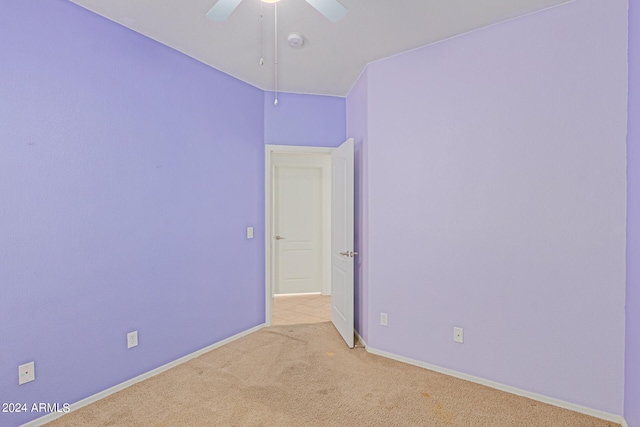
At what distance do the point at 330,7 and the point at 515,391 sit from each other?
2.70m

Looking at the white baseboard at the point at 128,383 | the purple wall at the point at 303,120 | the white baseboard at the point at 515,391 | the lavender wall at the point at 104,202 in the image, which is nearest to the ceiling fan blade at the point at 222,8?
the lavender wall at the point at 104,202

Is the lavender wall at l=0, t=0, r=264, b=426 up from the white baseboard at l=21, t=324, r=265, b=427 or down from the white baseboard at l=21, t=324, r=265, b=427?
up

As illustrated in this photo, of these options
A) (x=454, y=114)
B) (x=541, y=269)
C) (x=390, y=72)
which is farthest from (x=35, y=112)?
(x=541, y=269)

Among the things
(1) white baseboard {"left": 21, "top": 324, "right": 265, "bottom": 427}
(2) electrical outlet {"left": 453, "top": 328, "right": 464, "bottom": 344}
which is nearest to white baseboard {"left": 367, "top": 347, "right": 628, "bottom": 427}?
(2) electrical outlet {"left": 453, "top": 328, "right": 464, "bottom": 344}

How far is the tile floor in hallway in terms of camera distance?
12.9ft

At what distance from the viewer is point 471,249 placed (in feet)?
8.02

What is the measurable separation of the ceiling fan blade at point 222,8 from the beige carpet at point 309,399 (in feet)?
7.53

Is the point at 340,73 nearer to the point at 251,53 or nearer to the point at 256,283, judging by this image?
the point at 251,53

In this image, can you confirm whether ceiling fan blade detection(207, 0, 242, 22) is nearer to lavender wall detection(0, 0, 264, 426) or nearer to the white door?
lavender wall detection(0, 0, 264, 426)

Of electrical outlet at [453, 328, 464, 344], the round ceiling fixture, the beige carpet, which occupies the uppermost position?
the round ceiling fixture

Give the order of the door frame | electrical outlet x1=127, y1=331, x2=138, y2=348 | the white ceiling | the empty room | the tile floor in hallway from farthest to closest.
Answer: the tile floor in hallway
the door frame
electrical outlet x1=127, y1=331, x2=138, y2=348
the white ceiling
the empty room

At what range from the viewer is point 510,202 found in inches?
90.0

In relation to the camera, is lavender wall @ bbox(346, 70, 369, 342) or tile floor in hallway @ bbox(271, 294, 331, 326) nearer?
lavender wall @ bbox(346, 70, 369, 342)

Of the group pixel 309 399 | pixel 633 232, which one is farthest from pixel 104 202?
pixel 633 232
